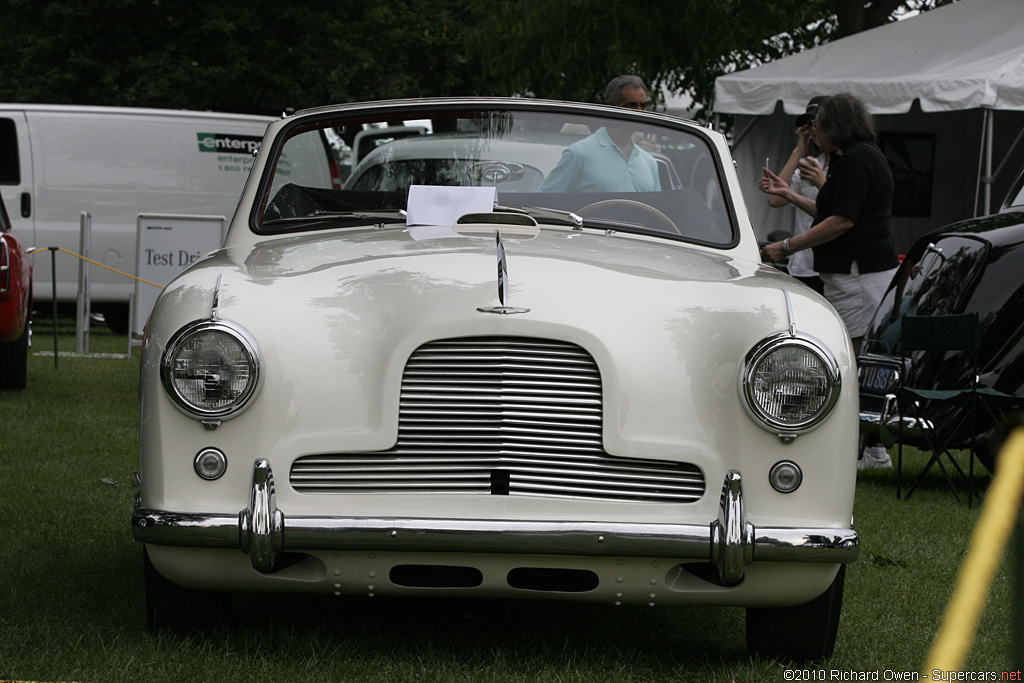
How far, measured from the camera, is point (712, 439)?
3.25 meters

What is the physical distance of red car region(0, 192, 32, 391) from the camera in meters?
8.26

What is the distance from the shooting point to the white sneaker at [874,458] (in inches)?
292

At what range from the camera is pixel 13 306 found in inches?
327

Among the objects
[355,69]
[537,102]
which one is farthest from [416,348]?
[355,69]

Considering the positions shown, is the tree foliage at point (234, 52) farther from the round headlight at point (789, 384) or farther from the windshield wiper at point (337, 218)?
the round headlight at point (789, 384)

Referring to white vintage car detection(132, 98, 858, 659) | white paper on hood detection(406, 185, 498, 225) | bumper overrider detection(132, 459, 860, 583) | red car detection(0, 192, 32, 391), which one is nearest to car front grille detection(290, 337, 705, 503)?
white vintage car detection(132, 98, 858, 659)

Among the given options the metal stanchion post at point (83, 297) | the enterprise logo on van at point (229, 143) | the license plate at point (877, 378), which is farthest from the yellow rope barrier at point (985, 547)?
the enterprise logo on van at point (229, 143)

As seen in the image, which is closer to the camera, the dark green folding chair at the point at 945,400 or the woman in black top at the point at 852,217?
the dark green folding chair at the point at 945,400

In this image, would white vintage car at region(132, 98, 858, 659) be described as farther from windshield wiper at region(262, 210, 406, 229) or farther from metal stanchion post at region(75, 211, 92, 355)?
metal stanchion post at region(75, 211, 92, 355)

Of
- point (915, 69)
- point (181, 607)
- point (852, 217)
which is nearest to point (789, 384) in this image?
point (181, 607)

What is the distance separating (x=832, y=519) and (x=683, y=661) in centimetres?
68

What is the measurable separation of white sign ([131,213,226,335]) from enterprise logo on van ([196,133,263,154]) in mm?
2853

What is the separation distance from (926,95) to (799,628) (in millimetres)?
9141

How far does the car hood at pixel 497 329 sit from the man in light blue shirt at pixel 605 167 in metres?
1.08
